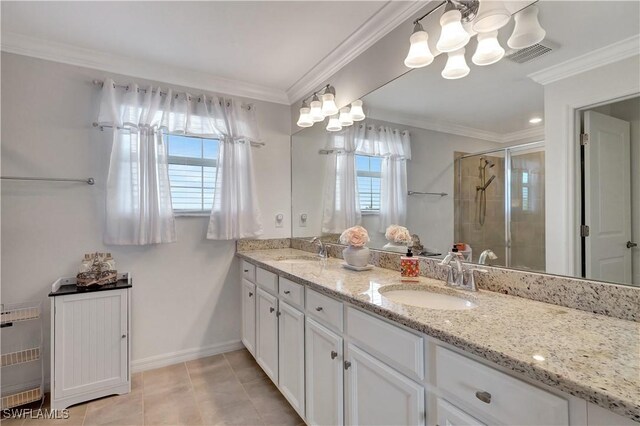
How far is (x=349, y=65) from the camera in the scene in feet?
7.22

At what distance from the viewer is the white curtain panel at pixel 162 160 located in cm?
219

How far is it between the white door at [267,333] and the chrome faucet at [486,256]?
119 centimetres

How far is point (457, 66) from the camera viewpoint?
4.83 ft

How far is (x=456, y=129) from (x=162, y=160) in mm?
2045

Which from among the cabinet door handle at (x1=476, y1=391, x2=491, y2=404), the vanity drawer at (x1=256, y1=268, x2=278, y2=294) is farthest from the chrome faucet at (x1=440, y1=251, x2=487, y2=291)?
the vanity drawer at (x1=256, y1=268, x2=278, y2=294)

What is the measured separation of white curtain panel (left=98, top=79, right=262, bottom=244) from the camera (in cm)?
219

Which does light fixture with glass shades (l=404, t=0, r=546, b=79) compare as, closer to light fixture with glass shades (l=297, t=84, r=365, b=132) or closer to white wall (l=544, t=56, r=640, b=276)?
white wall (l=544, t=56, r=640, b=276)

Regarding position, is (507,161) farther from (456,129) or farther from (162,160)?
(162,160)

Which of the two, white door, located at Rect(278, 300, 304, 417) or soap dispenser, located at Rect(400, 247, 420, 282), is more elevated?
soap dispenser, located at Rect(400, 247, 420, 282)

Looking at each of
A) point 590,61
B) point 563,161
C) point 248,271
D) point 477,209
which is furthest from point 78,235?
point 590,61

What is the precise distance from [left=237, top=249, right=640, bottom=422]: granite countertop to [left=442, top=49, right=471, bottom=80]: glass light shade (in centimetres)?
103

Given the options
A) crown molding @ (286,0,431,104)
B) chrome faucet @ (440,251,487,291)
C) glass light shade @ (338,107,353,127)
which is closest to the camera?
chrome faucet @ (440,251,487,291)

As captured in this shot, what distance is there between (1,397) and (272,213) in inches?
84.5

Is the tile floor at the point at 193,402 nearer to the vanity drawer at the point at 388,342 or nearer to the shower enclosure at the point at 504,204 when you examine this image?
the vanity drawer at the point at 388,342
